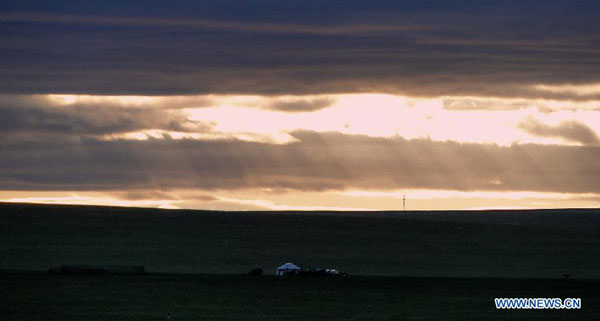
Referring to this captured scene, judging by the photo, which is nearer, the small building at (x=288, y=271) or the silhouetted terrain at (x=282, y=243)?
the small building at (x=288, y=271)

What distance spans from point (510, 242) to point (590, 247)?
9763 mm

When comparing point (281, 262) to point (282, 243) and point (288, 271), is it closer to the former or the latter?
point (282, 243)

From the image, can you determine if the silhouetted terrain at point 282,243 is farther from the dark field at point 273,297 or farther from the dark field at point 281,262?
the dark field at point 273,297

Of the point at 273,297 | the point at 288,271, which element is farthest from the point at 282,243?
the point at 273,297

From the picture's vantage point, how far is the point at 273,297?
8444 centimetres

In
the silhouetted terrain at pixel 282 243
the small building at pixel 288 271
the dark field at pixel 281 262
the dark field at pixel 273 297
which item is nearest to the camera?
the dark field at pixel 273 297

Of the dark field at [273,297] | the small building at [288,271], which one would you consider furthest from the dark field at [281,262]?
the small building at [288,271]

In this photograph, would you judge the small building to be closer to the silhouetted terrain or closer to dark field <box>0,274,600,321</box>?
dark field <box>0,274,600,321</box>

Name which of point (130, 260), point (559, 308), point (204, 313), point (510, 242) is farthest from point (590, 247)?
point (204, 313)

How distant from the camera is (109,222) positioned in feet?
563

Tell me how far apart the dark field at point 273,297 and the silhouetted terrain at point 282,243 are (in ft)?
60.8

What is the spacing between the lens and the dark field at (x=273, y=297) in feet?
242

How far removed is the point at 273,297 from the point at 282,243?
220ft

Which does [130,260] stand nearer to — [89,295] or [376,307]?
[89,295]
